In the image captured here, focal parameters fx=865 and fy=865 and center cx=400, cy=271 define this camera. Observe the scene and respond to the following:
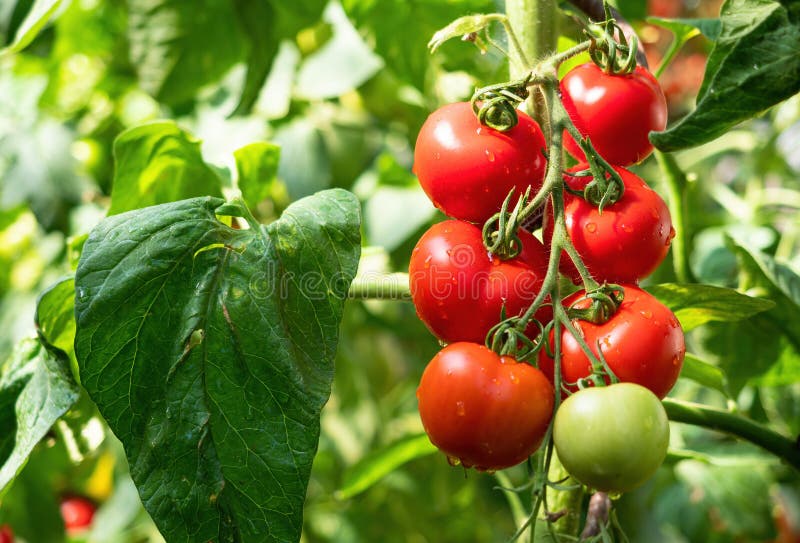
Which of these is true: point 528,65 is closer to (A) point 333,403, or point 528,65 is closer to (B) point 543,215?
(B) point 543,215

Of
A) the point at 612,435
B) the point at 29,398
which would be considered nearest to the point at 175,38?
the point at 29,398

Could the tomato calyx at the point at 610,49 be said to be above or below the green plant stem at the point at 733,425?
above

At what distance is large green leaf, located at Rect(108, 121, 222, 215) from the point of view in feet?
1.96

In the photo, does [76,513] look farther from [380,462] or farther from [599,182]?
[599,182]

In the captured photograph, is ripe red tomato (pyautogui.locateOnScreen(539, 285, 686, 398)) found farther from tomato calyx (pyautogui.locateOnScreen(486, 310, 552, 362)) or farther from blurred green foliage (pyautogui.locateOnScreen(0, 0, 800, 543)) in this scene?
blurred green foliage (pyautogui.locateOnScreen(0, 0, 800, 543))

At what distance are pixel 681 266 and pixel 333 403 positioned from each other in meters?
0.66

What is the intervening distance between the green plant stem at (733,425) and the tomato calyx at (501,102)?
0.68ft

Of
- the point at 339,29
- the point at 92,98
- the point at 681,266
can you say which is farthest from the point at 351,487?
the point at 92,98

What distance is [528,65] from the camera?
0.48 m

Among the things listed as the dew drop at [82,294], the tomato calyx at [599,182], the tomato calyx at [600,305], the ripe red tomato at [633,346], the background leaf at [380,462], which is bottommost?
the background leaf at [380,462]

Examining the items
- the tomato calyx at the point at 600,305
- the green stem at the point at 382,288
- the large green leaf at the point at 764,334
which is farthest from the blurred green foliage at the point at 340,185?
the tomato calyx at the point at 600,305

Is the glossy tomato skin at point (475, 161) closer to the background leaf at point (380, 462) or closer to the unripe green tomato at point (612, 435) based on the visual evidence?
the unripe green tomato at point (612, 435)

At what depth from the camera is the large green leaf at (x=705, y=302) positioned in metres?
0.49

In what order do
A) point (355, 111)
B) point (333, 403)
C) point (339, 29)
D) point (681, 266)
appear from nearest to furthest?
point (681, 266)
point (339, 29)
point (355, 111)
point (333, 403)
